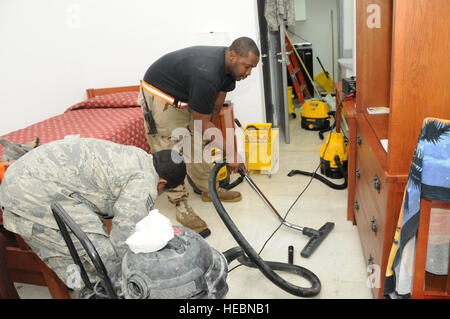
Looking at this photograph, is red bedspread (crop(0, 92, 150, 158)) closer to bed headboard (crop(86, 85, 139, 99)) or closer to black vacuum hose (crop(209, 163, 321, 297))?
bed headboard (crop(86, 85, 139, 99))

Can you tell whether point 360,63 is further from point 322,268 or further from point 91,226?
point 91,226

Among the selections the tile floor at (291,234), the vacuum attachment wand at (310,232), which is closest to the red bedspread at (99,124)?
the tile floor at (291,234)

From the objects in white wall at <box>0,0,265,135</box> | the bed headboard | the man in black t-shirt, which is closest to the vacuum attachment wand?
the man in black t-shirt

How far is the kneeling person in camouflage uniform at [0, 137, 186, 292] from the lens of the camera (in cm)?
140

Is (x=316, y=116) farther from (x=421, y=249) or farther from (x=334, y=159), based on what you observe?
(x=421, y=249)

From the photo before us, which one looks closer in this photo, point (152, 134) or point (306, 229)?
point (306, 229)

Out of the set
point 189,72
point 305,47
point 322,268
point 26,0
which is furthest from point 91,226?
point 305,47

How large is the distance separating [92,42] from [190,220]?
2.40 meters

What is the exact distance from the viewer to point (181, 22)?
134 inches

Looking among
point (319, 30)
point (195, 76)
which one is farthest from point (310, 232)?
point (319, 30)

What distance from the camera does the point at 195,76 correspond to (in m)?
2.03

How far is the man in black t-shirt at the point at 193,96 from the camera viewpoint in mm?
2018

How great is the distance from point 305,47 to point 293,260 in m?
4.52

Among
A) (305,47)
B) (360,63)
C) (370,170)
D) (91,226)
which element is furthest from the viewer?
(305,47)
